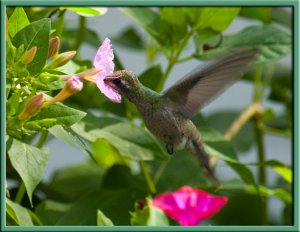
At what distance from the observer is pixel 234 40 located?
174 centimetres

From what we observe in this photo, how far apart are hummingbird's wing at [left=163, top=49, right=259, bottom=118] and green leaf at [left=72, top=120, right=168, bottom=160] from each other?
218 mm

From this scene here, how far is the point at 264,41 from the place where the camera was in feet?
5.93

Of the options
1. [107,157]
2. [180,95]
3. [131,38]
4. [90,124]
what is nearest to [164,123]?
[180,95]

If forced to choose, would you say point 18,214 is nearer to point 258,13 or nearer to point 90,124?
point 90,124

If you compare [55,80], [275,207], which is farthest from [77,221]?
[275,207]

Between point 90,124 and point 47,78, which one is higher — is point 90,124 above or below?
below

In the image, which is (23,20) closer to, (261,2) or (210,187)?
(261,2)

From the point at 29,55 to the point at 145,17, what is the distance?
0.63 metres

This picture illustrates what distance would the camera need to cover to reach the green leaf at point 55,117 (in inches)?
48.4

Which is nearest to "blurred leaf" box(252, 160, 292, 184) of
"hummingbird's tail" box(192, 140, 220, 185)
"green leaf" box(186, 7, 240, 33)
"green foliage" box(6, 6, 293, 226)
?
"green foliage" box(6, 6, 293, 226)

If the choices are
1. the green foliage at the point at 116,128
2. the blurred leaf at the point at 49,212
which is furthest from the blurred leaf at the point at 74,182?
the blurred leaf at the point at 49,212

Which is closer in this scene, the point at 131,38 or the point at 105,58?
the point at 105,58

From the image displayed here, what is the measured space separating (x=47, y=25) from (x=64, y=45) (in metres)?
0.85

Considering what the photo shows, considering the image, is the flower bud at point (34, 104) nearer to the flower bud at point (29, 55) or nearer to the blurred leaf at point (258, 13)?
the flower bud at point (29, 55)
